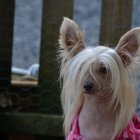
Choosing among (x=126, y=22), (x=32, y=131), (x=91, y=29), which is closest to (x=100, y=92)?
(x=126, y=22)

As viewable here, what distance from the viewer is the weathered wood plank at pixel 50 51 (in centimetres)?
330

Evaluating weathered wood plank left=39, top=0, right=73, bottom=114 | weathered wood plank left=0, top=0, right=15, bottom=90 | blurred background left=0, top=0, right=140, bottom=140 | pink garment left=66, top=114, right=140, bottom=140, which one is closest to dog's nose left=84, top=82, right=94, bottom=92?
pink garment left=66, top=114, right=140, bottom=140

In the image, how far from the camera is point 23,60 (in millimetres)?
6035

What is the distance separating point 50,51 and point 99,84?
0.79m

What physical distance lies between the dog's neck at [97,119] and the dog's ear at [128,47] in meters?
0.21

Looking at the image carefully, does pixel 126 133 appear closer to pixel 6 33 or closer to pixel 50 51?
pixel 50 51

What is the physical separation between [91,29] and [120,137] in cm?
243

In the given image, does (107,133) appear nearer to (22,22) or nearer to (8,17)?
(8,17)

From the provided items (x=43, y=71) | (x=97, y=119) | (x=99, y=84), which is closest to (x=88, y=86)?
(x=99, y=84)

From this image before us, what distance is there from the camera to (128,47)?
2.69m

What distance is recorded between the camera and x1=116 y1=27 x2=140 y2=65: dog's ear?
2.67m

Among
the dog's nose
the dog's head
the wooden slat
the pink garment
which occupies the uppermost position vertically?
the wooden slat

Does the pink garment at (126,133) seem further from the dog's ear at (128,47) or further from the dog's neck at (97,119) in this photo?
the dog's ear at (128,47)

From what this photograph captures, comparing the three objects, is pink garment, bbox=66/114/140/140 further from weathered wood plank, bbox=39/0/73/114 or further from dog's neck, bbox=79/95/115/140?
weathered wood plank, bbox=39/0/73/114
